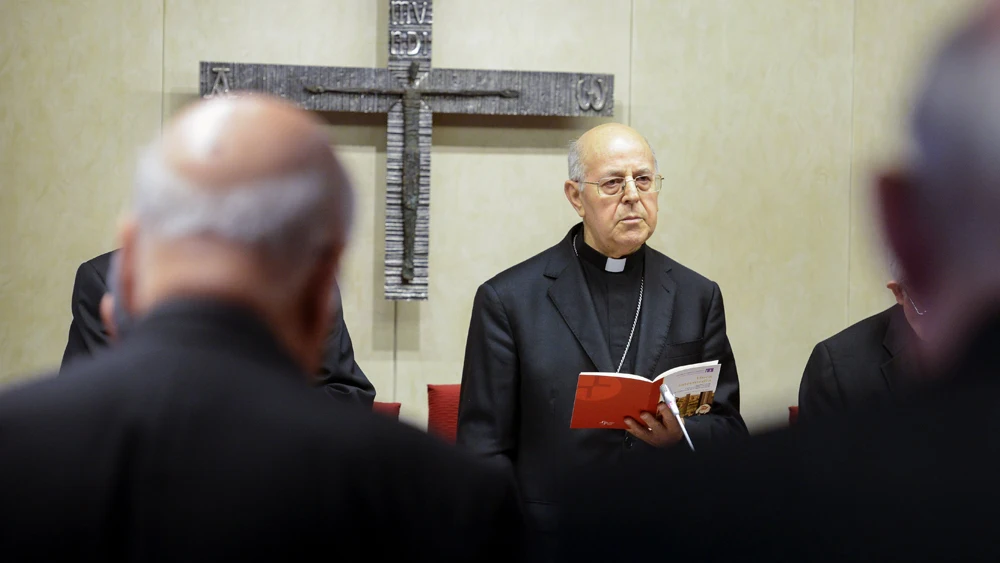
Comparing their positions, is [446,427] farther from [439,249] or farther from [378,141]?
[378,141]

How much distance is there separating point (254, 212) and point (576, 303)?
2.94 metres

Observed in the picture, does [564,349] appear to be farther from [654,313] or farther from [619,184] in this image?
[619,184]

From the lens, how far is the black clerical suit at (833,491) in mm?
826

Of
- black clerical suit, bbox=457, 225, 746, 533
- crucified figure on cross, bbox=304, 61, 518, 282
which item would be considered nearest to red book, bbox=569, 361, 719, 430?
black clerical suit, bbox=457, 225, 746, 533

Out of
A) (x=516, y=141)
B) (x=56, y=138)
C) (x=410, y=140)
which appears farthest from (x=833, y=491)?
(x=56, y=138)

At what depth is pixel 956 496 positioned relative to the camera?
32.8 inches

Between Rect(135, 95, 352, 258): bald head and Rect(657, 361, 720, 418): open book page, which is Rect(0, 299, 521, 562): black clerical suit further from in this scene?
Rect(657, 361, 720, 418): open book page

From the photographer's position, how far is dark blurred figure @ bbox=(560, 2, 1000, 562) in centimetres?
82

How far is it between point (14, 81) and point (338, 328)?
2338 millimetres

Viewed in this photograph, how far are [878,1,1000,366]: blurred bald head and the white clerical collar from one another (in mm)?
3376

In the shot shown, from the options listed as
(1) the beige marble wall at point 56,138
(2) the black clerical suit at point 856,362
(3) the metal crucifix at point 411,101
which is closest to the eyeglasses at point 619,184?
(2) the black clerical suit at point 856,362

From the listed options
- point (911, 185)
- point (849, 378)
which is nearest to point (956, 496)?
point (911, 185)

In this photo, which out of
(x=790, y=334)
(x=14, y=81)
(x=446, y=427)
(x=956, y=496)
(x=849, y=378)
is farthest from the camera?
(x=790, y=334)

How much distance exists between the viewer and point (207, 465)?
1106 mm
